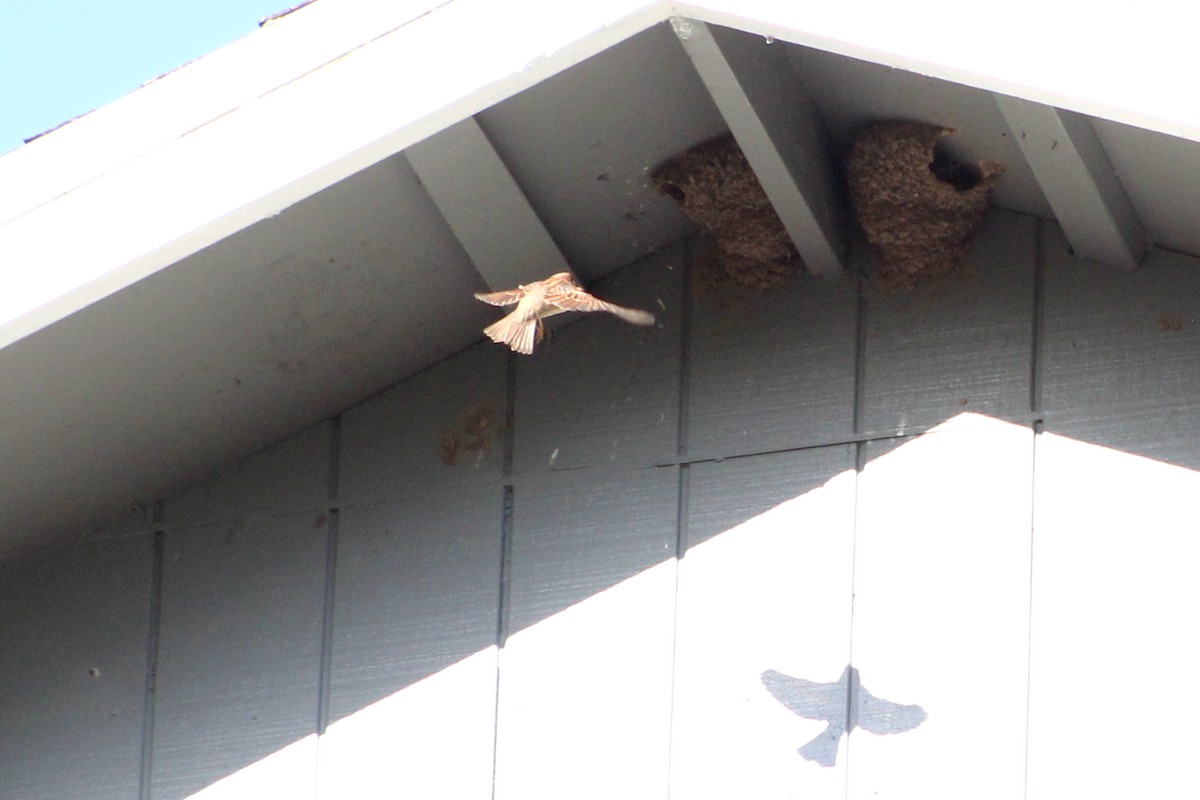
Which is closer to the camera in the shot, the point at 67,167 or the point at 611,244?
the point at 67,167

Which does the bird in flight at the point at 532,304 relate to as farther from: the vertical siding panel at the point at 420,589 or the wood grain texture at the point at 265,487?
the wood grain texture at the point at 265,487

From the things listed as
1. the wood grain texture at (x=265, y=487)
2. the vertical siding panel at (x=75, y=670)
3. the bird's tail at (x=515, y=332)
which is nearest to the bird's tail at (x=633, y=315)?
the bird's tail at (x=515, y=332)

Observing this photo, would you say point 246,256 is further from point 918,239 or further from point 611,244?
point 918,239

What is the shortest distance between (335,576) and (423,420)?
65 cm

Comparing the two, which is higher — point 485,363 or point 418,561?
point 485,363

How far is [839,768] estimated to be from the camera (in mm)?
6258

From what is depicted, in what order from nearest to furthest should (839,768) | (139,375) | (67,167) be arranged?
(67,167)
(839,768)
(139,375)

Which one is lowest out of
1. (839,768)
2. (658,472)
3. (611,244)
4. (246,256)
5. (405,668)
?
(839,768)

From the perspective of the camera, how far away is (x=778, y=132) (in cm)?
668

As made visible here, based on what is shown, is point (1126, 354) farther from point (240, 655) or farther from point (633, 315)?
point (240, 655)

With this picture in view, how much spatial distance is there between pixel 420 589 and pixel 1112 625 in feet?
7.68

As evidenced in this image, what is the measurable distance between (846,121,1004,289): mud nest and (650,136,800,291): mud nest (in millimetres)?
336

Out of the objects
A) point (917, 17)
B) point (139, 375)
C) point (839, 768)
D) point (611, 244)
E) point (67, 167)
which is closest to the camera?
point (917, 17)

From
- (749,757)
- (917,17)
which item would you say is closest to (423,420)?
(749,757)
